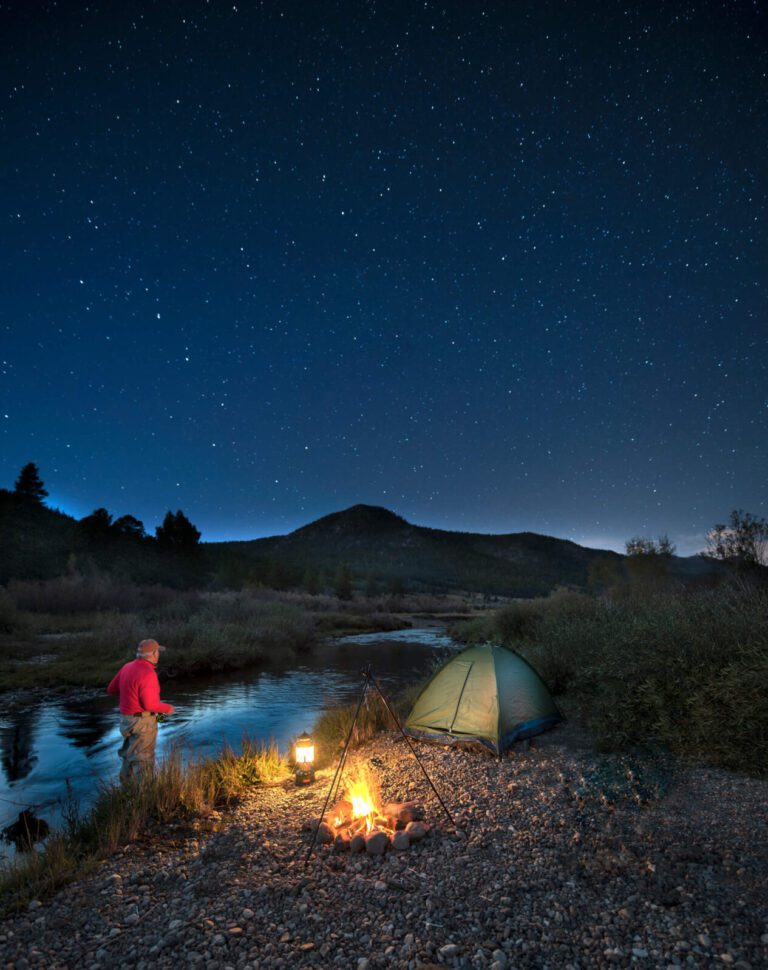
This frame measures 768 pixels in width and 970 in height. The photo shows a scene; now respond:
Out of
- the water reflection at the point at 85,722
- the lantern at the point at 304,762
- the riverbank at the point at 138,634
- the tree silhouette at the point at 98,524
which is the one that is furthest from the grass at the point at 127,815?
the tree silhouette at the point at 98,524

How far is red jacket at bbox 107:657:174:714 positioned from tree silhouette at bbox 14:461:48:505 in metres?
55.6

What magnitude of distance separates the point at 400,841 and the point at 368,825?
1.62 feet

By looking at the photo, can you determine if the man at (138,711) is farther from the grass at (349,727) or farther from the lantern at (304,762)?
the grass at (349,727)

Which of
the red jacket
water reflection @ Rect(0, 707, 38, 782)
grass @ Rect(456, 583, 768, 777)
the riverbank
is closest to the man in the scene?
the red jacket

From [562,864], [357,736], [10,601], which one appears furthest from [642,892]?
[10,601]

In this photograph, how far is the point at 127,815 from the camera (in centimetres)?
681

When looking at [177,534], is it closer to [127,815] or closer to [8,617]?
[8,617]

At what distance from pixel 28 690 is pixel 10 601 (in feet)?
32.4

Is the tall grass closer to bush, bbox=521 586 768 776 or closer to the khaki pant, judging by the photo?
the khaki pant

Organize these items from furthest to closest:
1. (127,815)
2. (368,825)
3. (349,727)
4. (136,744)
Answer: (349,727) < (136,744) < (127,815) < (368,825)

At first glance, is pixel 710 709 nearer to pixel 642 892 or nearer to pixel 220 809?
pixel 642 892

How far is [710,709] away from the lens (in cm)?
796

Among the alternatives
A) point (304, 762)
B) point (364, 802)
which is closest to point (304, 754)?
point (304, 762)

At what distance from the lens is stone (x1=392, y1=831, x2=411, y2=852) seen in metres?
5.98
